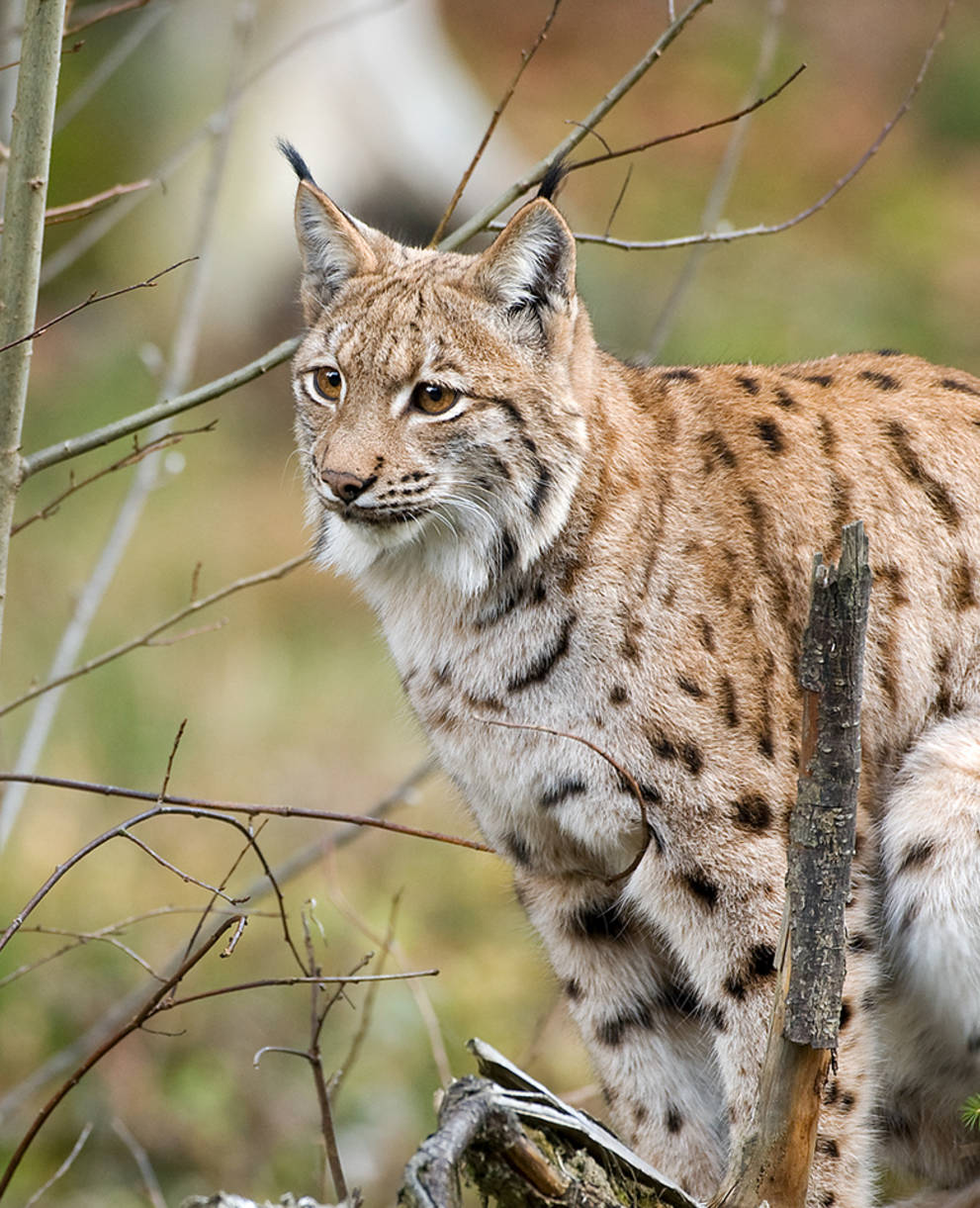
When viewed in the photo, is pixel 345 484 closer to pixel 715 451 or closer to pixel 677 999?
pixel 715 451

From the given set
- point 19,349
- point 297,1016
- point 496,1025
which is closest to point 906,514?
point 19,349

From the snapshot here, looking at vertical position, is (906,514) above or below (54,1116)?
above

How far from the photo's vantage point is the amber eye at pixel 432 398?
367 cm

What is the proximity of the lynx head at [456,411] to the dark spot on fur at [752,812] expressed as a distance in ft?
2.44

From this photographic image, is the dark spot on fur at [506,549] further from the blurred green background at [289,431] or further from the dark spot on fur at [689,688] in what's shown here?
the blurred green background at [289,431]

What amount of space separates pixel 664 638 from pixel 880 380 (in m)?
1.07

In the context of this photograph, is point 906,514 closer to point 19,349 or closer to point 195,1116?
point 19,349

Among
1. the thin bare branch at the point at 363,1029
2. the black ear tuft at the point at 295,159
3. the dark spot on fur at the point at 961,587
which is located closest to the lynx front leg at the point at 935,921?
the dark spot on fur at the point at 961,587

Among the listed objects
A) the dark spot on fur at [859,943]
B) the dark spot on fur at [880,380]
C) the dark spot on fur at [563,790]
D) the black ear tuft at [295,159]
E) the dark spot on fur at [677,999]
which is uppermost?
the black ear tuft at [295,159]

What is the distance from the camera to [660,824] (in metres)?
3.62

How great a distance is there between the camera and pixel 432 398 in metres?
3.67

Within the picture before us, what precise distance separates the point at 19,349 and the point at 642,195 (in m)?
11.5

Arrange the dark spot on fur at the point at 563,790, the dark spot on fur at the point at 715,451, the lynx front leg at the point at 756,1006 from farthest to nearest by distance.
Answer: the dark spot on fur at the point at 715,451, the dark spot on fur at the point at 563,790, the lynx front leg at the point at 756,1006

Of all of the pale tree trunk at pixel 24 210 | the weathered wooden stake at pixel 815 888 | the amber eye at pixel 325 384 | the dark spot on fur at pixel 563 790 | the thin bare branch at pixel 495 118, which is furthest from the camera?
the amber eye at pixel 325 384
